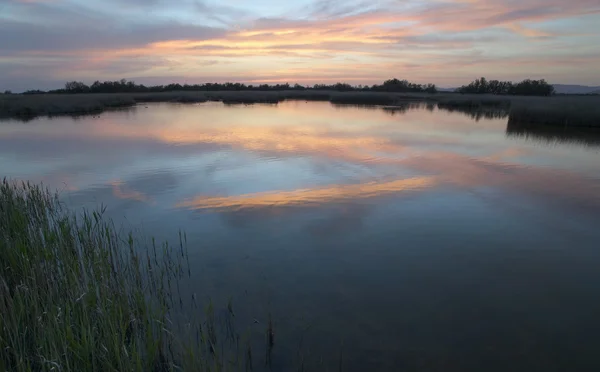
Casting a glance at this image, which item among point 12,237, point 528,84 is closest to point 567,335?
point 12,237

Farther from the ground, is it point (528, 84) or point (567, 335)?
point (528, 84)

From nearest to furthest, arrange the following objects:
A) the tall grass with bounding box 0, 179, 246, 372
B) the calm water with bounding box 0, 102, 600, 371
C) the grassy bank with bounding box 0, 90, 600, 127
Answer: the tall grass with bounding box 0, 179, 246, 372 → the calm water with bounding box 0, 102, 600, 371 → the grassy bank with bounding box 0, 90, 600, 127

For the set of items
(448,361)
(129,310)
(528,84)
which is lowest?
(448,361)

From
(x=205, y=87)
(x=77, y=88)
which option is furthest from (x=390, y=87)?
(x=77, y=88)

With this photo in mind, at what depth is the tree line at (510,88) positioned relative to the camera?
6641 centimetres

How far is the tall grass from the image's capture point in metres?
2.98

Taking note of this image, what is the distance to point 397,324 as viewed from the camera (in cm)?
464

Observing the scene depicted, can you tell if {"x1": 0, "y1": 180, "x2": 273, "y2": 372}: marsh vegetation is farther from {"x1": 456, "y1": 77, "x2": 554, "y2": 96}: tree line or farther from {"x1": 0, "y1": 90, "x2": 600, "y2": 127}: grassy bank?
{"x1": 456, "y1": 77, "x2": 554, "y2": 96}: tree line

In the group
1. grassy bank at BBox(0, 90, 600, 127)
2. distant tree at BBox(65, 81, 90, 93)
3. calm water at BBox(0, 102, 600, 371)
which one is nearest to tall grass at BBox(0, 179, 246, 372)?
calm water at BBox(0, 102, 600, 371)

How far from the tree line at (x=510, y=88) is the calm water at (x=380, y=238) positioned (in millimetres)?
62633

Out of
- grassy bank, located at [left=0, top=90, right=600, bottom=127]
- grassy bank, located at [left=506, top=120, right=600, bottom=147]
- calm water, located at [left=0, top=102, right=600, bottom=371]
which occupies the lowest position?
calm water, located at [left=0, top=102, right=600, bottom=371]

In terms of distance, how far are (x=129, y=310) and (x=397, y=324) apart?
3.33 m

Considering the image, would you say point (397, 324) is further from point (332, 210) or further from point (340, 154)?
point (340, 154)

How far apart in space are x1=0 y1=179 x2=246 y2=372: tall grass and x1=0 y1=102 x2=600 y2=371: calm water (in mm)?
634
